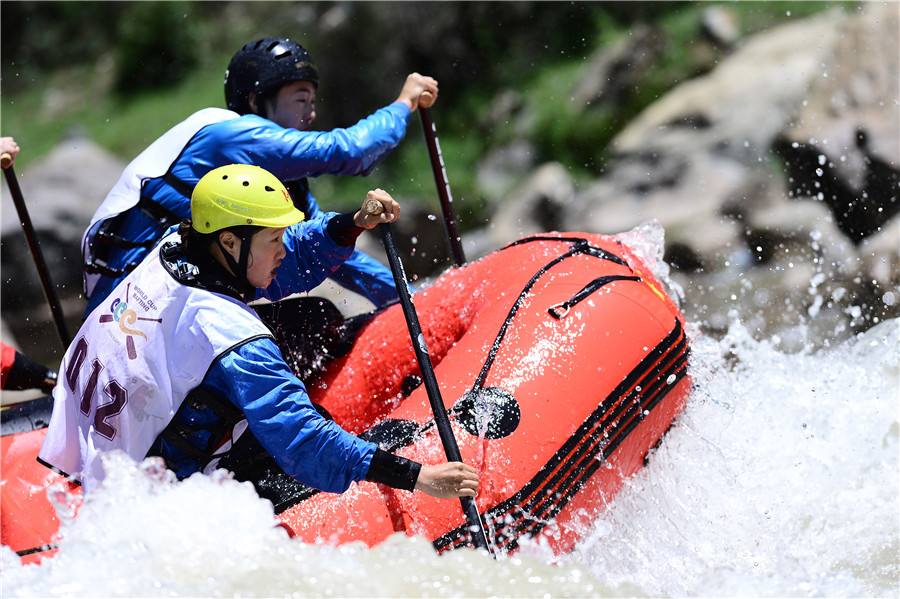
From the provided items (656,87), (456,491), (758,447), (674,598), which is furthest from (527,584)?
(656,87)

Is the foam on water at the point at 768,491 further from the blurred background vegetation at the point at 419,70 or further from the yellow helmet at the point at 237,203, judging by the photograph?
the blurred background vegetation at the point at 419,70

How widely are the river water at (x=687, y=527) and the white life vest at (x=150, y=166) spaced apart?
4.34 feet

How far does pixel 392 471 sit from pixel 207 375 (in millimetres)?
618

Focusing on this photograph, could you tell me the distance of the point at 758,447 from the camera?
14.2ft

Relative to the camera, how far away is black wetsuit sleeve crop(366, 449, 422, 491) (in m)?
2.83

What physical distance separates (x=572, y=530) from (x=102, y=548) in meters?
1.58

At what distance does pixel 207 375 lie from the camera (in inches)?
109

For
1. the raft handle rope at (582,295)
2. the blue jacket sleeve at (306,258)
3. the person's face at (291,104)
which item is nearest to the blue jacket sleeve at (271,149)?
the person's face at (291,104)

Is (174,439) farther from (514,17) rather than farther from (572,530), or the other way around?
(514,17)

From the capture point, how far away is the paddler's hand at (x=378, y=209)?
315cm

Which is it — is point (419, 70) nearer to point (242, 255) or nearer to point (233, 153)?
point (233, 153)

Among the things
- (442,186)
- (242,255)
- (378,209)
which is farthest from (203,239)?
(442,186)

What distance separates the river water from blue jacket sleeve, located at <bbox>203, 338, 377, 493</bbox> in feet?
0.82

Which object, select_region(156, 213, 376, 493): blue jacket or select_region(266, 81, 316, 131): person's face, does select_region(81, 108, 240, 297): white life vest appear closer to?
select_region(266, 81, 316, 131): person's face
